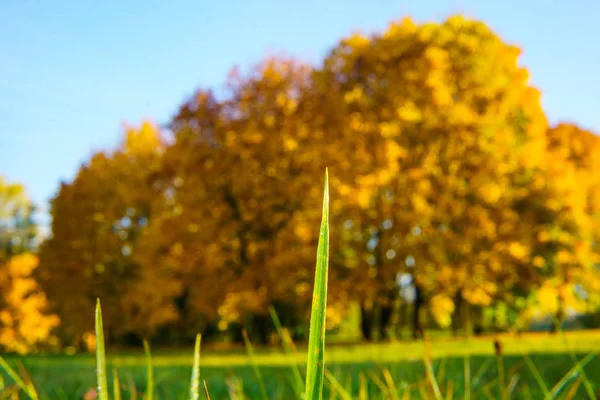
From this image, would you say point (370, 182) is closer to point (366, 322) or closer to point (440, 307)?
point (366, 322)

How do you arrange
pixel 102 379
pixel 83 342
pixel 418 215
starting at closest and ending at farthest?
pixel 102 379 → pixel 418 215 → pixel 83 342

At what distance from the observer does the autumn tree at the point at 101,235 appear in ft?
86.7

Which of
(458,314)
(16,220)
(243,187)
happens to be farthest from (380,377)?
(16,220)

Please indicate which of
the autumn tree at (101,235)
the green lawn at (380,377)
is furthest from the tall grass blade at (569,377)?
the autumn tree at (101,235)

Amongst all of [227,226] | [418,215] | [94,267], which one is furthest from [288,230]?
[94,267]

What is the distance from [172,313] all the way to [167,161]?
5625 mm

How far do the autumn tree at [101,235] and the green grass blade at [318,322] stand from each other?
1012 inches

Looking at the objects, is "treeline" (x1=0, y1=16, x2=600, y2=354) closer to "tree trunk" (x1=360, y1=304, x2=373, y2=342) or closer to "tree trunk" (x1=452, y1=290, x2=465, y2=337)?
"tree trunk" (x1=360, y1=304, x2=373, y2=342)

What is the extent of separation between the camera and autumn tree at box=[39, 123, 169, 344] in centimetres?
2642

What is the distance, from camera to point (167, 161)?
19.6 metres

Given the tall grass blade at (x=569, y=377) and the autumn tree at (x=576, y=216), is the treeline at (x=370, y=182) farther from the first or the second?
the tall grass blade at (x=569, y=377)

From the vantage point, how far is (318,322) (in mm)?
382

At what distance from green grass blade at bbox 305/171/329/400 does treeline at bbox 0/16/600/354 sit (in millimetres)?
16248

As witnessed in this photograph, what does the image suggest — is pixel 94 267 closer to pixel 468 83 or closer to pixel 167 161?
pixel 167 161
